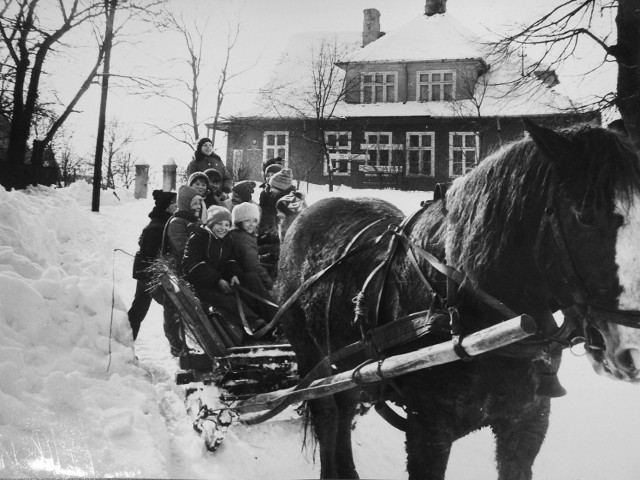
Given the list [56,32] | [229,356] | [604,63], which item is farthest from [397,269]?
[604,63]

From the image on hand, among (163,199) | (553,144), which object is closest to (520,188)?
(553,144)

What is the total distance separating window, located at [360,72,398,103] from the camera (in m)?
22.3

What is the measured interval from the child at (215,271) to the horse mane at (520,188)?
8.76 ft

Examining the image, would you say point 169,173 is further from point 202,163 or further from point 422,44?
point 422,44

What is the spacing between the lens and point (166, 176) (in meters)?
13.7

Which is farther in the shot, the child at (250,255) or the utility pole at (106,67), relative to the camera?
the child at (250,255)

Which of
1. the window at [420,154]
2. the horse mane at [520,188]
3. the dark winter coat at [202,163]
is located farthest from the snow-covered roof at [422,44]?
the horse mane at [520,188]

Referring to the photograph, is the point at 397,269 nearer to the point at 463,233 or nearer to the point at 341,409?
the point at 463,233

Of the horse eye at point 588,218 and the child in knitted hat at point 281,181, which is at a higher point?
the child in knitted hat at point 281,181

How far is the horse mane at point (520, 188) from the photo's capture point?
5.78 feet

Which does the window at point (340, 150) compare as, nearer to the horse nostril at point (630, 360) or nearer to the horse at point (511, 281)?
the horse at point (511, 281)

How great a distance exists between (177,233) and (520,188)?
397 centimetres

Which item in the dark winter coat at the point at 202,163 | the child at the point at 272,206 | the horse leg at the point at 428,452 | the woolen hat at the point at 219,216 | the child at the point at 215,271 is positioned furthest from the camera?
the dark winter coat at the point at 202,163

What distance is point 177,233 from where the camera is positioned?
5.30m
